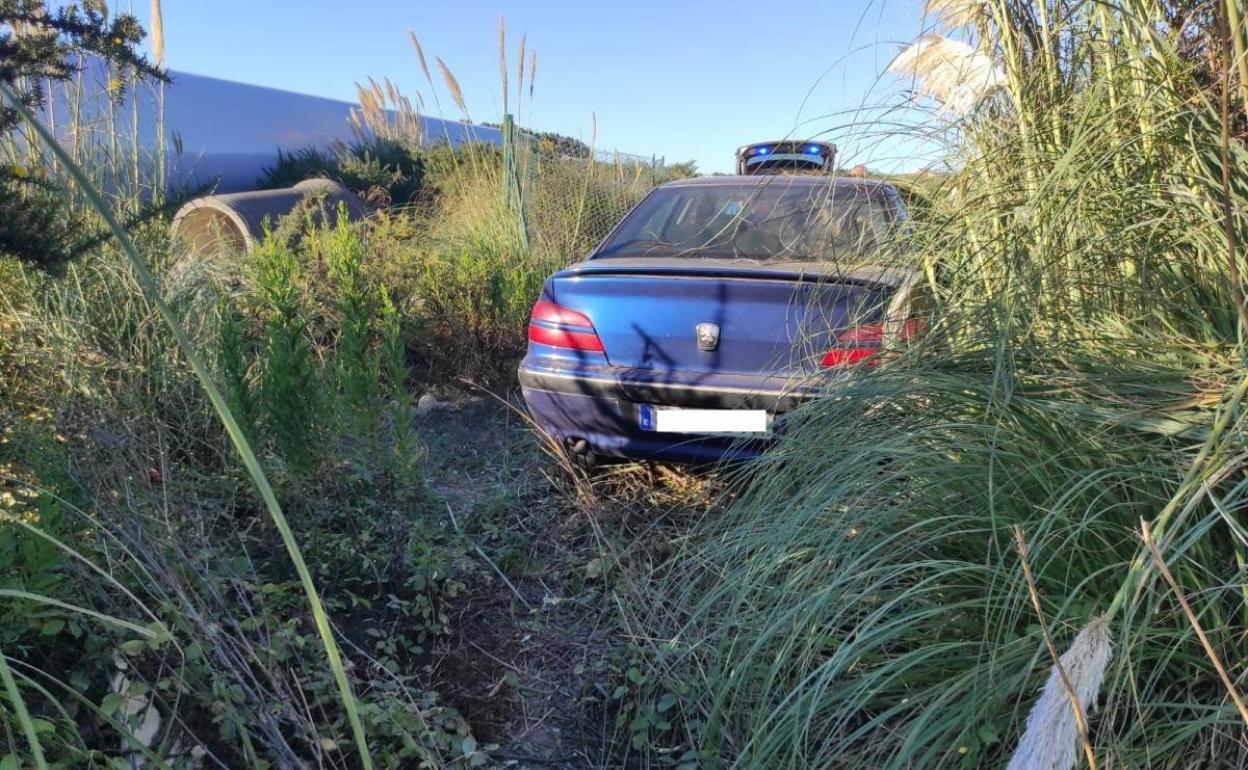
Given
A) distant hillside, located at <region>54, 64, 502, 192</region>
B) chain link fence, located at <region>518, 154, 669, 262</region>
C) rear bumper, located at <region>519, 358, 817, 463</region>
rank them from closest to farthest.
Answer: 1. rear bumper, located at <region>519, 358, 817, 463</region>
2. chain link fence, located at <region>518, 154, 669, 262</region>
3. distant hillside, located at <region>54, 64, 502, 192</region>

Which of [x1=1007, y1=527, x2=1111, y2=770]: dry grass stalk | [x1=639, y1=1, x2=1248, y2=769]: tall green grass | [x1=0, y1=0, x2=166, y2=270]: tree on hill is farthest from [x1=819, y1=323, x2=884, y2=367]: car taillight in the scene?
[x1=0, y1=0, x2=166, y2=270]: tree on hill

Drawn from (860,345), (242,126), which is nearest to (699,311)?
(860,345)

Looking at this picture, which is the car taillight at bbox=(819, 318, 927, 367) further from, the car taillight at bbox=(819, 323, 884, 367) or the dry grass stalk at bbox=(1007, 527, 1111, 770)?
the dry grass stalk at bbox=(1007, 527, 1111, 770)

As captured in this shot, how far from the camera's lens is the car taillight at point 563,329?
3684mm

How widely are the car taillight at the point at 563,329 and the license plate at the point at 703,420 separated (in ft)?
1.14

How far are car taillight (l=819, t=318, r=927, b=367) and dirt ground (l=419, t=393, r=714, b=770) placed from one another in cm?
94

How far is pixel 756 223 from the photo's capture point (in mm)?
3873

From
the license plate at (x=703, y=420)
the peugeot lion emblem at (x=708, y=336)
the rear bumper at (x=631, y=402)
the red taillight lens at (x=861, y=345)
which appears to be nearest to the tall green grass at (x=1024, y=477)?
the red taillight lens at (x=861, y=345)

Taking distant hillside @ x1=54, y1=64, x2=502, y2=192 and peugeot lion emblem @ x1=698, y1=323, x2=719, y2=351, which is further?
distant hillside @ x1=54, y1=64, x2=502, y2=192

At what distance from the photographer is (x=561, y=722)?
8.28 feet

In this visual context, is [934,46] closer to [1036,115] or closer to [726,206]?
[1036,115]

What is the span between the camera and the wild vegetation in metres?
1.68

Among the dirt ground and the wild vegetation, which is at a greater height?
the wild vegetation

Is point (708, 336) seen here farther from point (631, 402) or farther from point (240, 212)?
point (240, 212)
